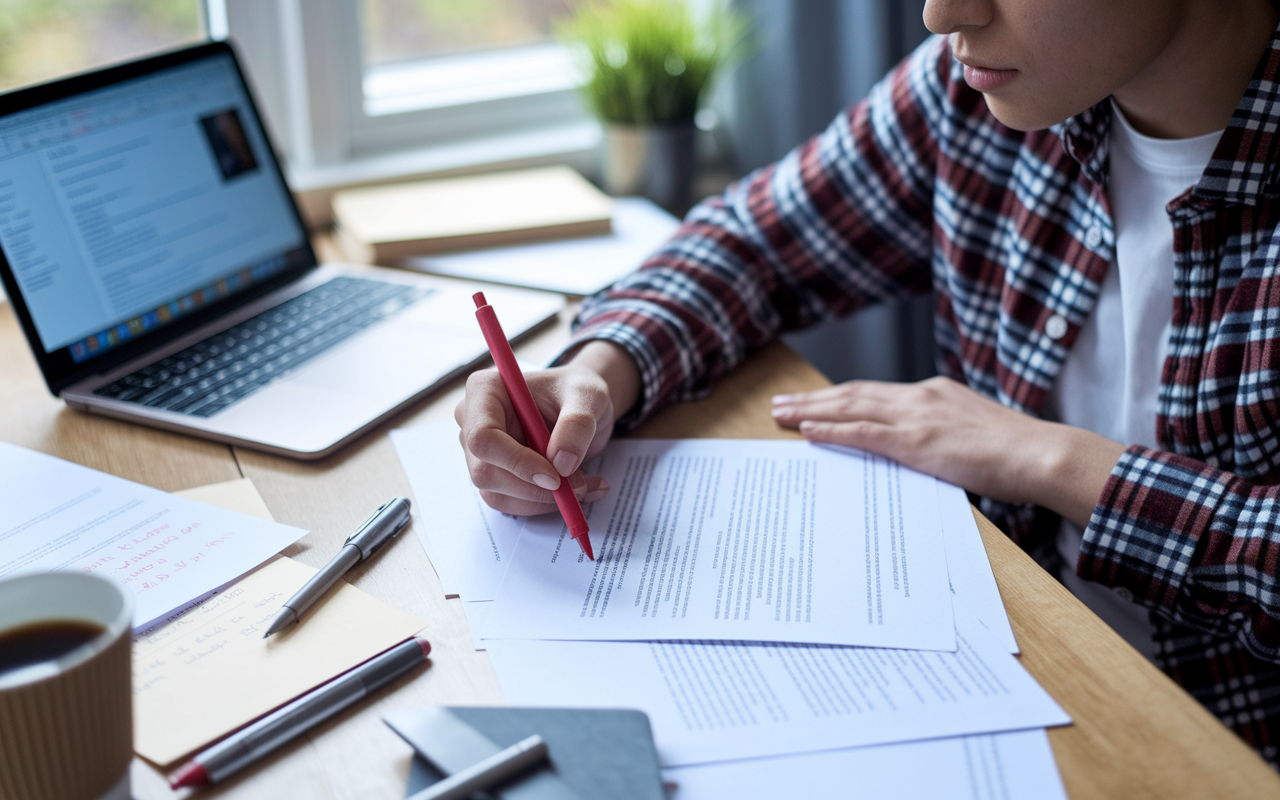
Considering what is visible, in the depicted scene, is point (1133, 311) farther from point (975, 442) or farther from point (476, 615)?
point (476, 615)

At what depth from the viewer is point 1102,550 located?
2.40 feet

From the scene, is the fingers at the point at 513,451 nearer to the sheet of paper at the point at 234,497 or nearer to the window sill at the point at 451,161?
the sheet of paper at the point at 234,497

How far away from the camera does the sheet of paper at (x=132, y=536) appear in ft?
2.06

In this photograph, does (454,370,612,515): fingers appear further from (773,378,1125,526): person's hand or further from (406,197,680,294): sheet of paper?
(406,197,680,294): sheet of paper

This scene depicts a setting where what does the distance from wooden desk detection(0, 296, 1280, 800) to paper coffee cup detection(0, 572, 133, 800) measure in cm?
4

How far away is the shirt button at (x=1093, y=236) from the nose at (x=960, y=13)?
223 mm

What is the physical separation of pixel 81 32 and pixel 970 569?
1316 mm

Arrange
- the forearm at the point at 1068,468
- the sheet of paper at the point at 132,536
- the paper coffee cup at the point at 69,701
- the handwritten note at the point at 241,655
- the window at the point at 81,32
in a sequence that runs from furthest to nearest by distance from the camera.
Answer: the window at the point at 81,32 → the forearm at the point at 1068,468 → the sheet of paper at the point at 132,536 → the handwritten note at the point at 241,655 → the paper coffee cup at the point at 69,701

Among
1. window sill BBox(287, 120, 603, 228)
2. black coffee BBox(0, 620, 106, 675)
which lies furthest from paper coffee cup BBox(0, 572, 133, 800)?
window sill BBox(287, 120, 603, 228)

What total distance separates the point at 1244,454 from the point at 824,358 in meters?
0.91

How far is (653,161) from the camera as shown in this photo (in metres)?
1.45

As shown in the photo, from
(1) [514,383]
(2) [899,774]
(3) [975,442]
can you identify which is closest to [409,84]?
(1) [514,383]

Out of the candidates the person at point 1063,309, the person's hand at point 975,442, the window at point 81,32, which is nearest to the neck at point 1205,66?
the person at point 1063,309

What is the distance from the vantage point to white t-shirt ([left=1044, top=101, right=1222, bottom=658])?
0.85m
